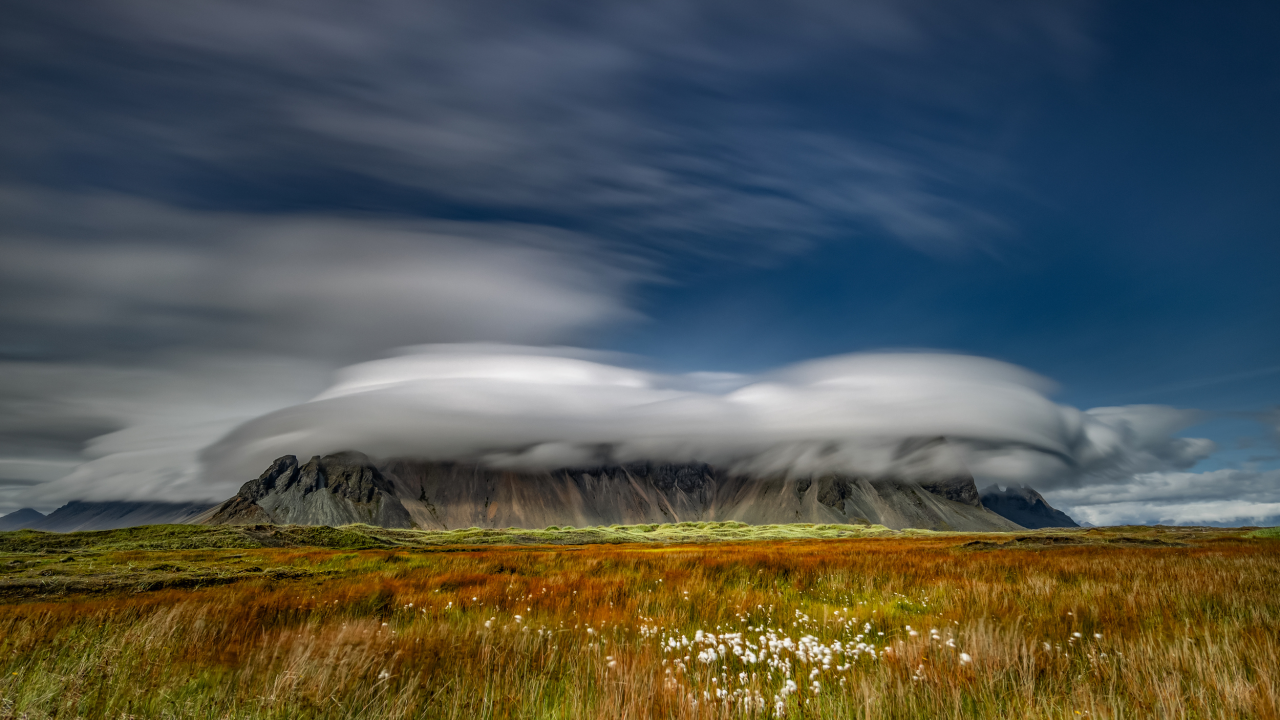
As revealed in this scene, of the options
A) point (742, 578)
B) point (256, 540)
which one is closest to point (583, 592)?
point (742, 578)

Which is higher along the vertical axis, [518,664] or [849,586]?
[518,664]

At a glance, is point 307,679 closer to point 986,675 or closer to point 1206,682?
point 986,675

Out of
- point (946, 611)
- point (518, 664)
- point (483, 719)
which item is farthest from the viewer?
point (946, 611)

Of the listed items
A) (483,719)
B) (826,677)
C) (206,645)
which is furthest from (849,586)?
(206,645)

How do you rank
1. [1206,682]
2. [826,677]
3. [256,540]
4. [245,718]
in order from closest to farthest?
[245,718] < [1206,682] < [826,677] < [256,540]

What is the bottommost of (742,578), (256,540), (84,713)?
(256,540)

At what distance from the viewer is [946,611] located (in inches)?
311

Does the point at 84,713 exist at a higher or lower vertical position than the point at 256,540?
higher

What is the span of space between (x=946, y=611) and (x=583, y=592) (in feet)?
19.8

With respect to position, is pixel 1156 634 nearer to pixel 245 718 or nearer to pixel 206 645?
pixel 245 718

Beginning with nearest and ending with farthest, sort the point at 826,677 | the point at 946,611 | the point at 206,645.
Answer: the point at 826,677 < the point at 206,645 < the point at 946,611

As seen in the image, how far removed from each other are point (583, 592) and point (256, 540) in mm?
51734

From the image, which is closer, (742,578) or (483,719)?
(483,719)

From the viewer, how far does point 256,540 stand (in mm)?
48094
